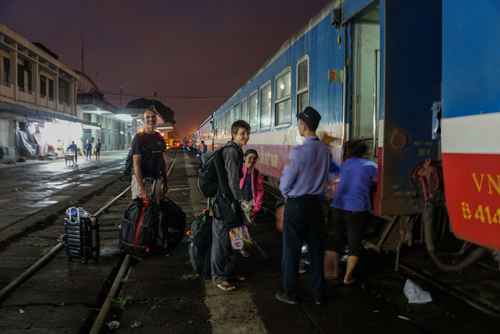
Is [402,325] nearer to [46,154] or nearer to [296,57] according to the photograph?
[296,57]

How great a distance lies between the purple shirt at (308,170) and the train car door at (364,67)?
159 centimetres

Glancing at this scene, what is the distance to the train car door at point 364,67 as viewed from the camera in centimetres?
468

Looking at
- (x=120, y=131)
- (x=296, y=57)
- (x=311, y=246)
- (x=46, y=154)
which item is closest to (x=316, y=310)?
(x=311, y=246)

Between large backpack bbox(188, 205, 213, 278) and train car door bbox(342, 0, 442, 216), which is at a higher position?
train car door bbox(342, 0, 442, 216)

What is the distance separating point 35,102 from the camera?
28.8 m

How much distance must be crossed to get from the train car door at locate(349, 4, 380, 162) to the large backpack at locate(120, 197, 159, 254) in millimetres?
2692

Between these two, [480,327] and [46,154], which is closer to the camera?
[480,327]

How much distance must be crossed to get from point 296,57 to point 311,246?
412cm

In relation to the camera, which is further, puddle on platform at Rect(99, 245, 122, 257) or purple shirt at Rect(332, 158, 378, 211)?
puddle on platform at Rect(99, 245, 122, 257)

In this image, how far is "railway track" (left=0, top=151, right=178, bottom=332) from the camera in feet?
11.4

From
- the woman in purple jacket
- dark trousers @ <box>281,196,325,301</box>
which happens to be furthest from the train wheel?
the woman in purple jacket

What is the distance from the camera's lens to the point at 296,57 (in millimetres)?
6625

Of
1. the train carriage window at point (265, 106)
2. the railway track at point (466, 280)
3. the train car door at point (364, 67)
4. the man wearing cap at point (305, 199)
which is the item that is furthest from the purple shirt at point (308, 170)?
the train carriage window at point (265, 106)

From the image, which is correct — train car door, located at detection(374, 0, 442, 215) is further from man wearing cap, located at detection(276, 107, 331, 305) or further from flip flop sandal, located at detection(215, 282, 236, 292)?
flip flop sandal, located at detection(215, 282, 236, 292)
